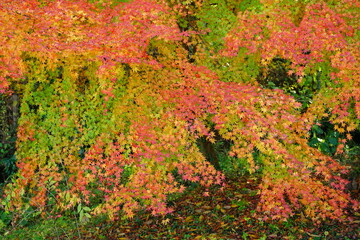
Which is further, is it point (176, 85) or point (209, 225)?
point (209, 225)

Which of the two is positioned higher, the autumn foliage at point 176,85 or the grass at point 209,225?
the autumn foliage at point 176,85

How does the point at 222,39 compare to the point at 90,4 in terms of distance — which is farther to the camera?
the point at 222,39

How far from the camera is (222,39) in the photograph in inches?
306

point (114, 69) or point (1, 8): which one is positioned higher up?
point (1, 8)

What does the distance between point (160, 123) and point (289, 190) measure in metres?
2.92

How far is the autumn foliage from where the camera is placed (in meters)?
6.21

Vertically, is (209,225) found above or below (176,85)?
below

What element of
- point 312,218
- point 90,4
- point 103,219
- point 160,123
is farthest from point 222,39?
point 103,219

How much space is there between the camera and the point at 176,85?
23.5ft

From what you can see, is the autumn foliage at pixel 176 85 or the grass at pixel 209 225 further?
the grass at pixel 209 225

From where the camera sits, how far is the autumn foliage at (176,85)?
6207 millimetres

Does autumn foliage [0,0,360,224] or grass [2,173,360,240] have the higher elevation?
autumn foliage [0,0,360,224]

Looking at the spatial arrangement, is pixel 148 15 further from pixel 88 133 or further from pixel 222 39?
pixel 88 133

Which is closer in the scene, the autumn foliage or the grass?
the autumn foliage
